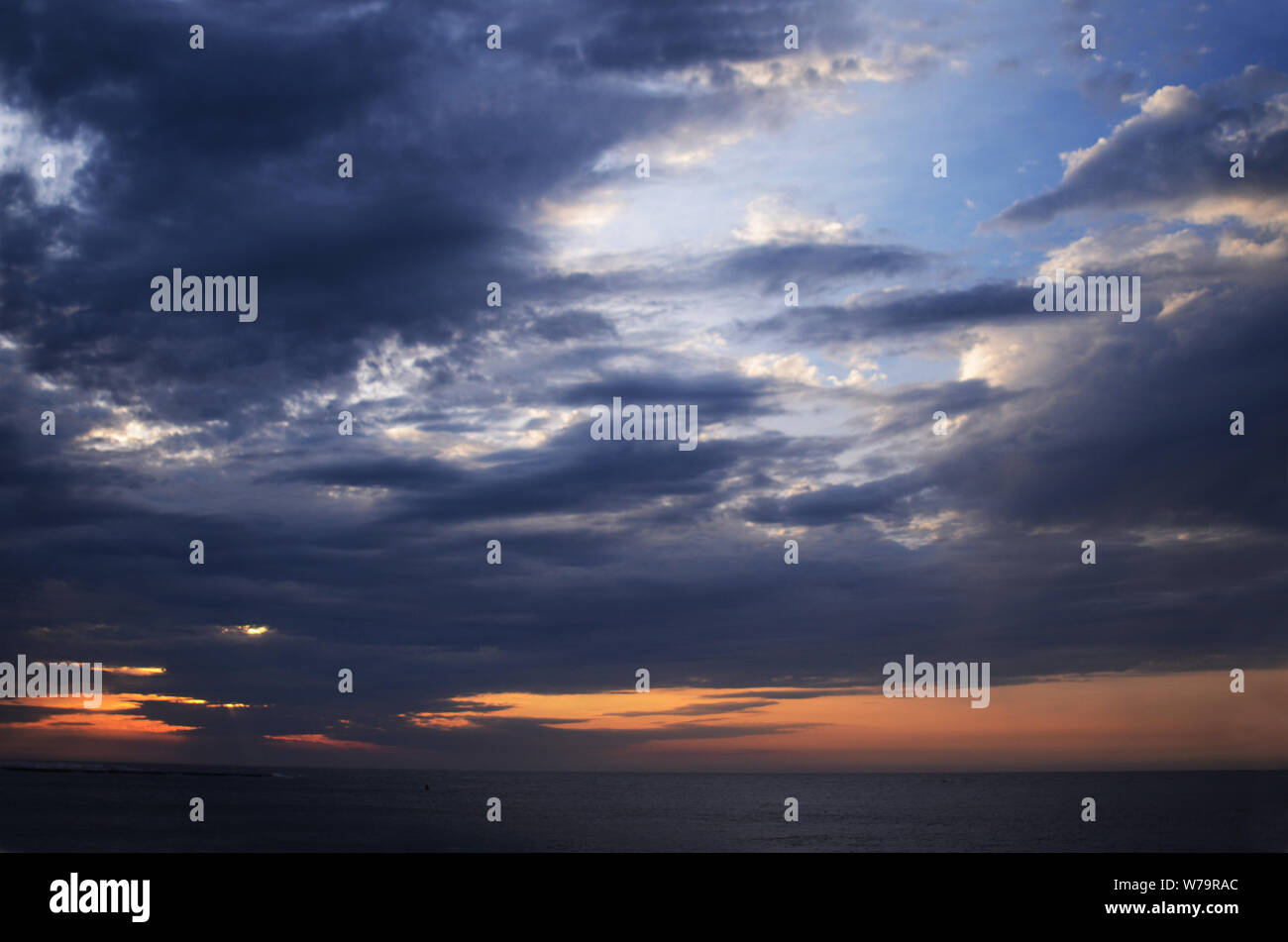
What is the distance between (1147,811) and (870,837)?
84598mm

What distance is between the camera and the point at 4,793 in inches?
5822

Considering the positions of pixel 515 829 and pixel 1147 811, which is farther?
pixel 1147 811

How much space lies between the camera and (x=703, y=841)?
3602 inches
